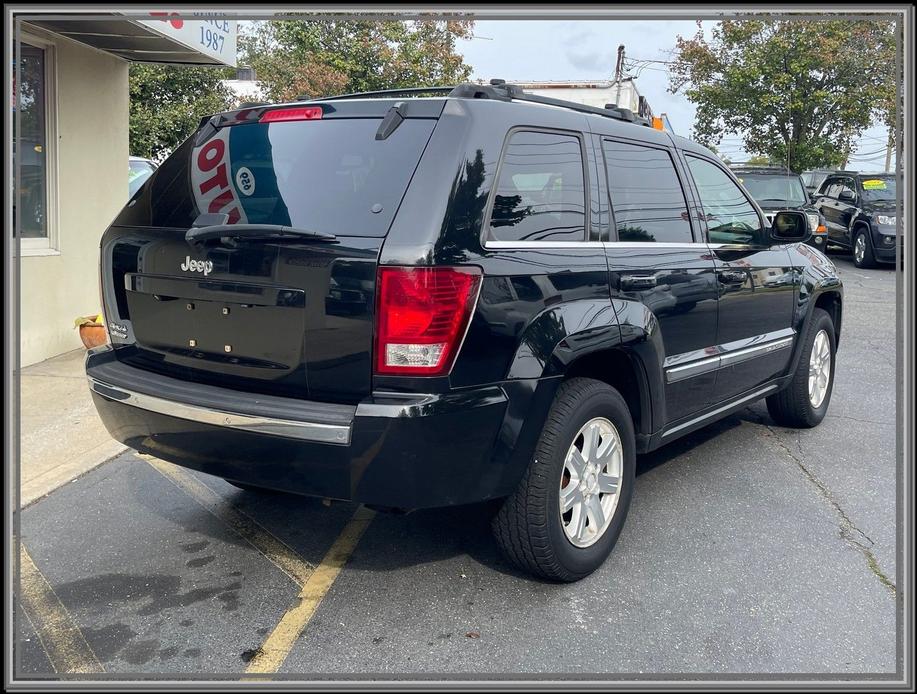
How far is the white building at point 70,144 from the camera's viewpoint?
7184 millimetres

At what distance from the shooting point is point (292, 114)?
3527 mm

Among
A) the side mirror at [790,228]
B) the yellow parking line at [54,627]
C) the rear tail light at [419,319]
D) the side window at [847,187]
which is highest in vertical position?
the side window at [847,187]

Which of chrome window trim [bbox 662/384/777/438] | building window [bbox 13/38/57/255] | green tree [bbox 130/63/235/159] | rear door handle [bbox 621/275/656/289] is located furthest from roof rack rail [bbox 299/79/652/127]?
green tree [bbox 130/63/235/159]

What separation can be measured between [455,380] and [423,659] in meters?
1.02

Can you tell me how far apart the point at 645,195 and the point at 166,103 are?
16.8m

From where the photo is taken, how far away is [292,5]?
3619 mm

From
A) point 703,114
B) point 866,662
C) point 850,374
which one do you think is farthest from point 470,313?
point 703,114

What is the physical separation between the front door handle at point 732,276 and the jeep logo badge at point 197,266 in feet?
8.85

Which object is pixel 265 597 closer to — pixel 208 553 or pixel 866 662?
pixel 208 553

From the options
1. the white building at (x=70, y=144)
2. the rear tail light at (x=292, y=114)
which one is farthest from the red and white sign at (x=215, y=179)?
the white building at (x=70, y=144)

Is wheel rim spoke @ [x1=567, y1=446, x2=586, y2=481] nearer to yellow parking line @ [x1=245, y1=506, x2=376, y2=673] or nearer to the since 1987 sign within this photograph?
yellow parking line @ [x1=245, y1=506, x2=376, y2=673]

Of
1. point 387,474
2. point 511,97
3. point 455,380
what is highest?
point 511,97

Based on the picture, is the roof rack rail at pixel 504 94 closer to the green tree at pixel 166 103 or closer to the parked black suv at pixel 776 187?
the parked black suv at pixel 776 187

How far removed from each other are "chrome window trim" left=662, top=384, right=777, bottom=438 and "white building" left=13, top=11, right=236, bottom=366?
5.18 metres
